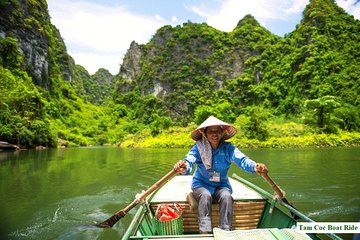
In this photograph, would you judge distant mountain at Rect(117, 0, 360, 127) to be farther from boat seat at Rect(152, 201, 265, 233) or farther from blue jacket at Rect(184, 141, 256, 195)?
blue jacket at Rect(184, 141, 256, 195)

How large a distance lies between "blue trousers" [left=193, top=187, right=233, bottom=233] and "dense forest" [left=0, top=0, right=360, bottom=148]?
26847 mm

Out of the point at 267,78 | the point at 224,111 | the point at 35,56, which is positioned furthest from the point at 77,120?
the point at 267,78

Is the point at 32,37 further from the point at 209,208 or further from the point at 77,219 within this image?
the point at 209,208

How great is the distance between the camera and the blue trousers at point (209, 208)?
3.19 meters

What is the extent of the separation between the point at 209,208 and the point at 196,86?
60.3 metres

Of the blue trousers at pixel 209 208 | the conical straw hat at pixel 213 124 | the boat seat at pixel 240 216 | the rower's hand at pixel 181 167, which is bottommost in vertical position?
the boat seat at pixel 240 216

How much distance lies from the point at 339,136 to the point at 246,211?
3001cm

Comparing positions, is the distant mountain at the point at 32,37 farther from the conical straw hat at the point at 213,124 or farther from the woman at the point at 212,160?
the woman at the point at 212,160

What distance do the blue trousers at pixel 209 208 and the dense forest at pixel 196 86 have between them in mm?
26847

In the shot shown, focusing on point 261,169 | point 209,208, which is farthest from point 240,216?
point 261,169

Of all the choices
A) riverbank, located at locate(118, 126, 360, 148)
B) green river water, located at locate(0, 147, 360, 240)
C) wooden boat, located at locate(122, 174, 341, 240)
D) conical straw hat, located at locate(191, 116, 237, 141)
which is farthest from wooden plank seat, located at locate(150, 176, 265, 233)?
riverbank, located at locate(118, 126, 360, 148)

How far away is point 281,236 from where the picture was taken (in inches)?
99.7

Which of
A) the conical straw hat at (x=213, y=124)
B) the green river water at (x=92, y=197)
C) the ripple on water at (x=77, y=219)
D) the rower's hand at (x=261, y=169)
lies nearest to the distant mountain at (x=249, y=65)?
the green river water at (x=92, y=197)

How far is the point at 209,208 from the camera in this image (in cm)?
331
